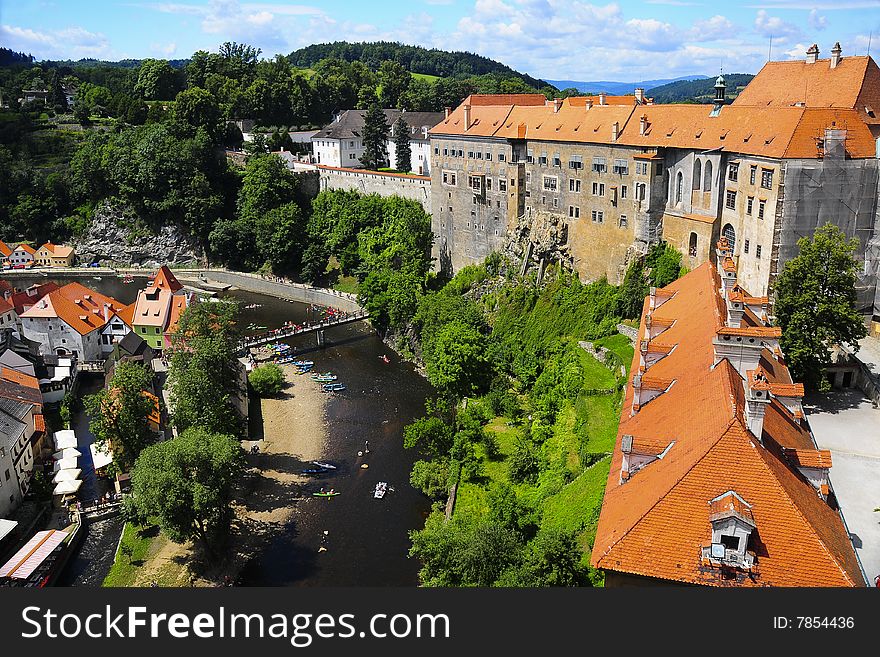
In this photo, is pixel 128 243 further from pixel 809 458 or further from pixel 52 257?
pixel 809 458

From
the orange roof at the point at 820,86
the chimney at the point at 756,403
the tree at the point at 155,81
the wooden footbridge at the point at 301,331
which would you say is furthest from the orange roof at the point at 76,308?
the tree at the point at 155,81

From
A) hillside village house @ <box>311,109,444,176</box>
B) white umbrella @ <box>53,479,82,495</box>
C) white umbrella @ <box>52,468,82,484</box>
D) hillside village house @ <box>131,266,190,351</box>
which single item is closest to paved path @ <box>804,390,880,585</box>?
white umbrella @ <box>53,479,82,495</box>

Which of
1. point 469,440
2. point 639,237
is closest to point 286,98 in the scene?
point 639,237

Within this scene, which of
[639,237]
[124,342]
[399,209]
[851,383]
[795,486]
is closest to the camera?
[795,486]

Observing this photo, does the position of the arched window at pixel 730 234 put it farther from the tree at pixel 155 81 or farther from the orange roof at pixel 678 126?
the tree at pixel 155 81

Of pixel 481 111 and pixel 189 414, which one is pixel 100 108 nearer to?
pixel 481 111

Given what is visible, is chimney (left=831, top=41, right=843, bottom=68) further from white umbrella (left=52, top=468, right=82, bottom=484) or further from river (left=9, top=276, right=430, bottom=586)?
white umbrella (left=52, top=468, right=82, bottom=484)
